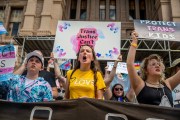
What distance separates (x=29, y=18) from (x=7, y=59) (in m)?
12.5

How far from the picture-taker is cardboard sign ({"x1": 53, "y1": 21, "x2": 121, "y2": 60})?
298 inches

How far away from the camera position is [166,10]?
15.2 m

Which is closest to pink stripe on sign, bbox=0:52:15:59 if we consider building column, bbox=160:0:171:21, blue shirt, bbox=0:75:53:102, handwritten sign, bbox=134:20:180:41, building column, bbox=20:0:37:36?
blue shirt, bbox=0:75:53:102

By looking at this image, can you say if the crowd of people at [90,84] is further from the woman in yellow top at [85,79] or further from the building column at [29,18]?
the building column at [29,18]

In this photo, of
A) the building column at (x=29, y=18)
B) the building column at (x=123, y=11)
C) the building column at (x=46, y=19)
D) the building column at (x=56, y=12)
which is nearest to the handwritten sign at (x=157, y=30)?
the building column at (x=46, y=19)

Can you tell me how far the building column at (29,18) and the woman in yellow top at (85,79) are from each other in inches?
473

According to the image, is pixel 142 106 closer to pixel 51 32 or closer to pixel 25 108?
pixel 25 108

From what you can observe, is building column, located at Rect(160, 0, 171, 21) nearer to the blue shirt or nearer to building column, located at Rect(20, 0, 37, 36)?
building column, located at Rect(20, 0, 37, 36)

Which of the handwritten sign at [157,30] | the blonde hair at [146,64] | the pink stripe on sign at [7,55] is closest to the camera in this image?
the blonde hair at [146,64]

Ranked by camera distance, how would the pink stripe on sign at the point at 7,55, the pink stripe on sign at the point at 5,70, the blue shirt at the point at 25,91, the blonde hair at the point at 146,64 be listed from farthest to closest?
the pink stripe on sign at the point at 7,55 < the pink stripe on sign at the point at 5,70 < the blonde hair at the point at 146,64 < the blue shirt at the point at 25,91

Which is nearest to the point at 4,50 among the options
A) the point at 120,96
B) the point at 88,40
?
the point at 120,96

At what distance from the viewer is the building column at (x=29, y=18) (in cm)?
1470

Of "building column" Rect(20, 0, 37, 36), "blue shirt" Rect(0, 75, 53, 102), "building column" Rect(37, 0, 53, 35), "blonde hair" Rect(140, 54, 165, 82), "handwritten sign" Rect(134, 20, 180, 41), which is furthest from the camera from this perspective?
"building column" Rect(20, 0, 37, 36)

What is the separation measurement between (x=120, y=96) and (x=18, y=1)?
1443cm
